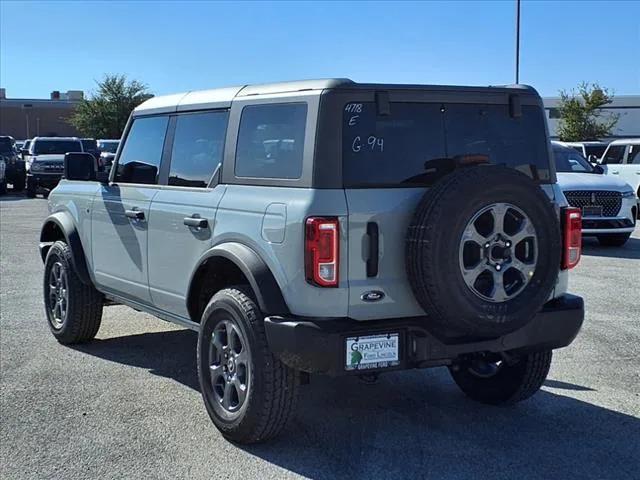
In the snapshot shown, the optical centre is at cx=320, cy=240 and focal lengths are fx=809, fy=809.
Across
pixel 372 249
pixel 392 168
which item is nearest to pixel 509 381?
pixel 372 249

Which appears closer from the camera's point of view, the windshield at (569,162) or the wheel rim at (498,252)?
the wheel rim at (498,252)

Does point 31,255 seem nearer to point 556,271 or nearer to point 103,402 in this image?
point 103,402

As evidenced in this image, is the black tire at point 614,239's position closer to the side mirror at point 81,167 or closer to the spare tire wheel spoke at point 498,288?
the side mirror at point 81,167

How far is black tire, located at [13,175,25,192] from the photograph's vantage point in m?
29.0

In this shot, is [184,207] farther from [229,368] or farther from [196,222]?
[229,368]

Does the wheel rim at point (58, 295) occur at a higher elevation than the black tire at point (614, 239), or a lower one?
higher

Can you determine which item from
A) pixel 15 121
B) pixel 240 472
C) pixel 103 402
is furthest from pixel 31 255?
pixel 15 121

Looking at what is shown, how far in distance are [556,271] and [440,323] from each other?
2.34 feet

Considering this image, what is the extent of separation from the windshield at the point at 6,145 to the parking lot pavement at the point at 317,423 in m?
22.6

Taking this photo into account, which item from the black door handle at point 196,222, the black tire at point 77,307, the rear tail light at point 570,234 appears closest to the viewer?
the rear tail light at point 570,234

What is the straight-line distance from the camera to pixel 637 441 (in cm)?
468

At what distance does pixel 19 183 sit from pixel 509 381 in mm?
27093

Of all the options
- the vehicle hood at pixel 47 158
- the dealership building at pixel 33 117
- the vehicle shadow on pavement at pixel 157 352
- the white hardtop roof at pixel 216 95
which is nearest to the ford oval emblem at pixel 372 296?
the white hardtop roof at pixel 216 95

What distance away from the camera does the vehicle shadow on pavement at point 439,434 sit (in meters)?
4.28
